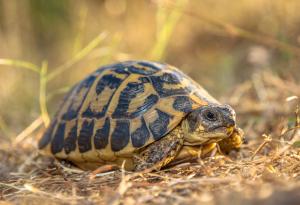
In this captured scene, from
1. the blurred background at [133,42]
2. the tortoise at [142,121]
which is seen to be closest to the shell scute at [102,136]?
the tortoise at [142,121]

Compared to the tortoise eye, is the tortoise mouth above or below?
below

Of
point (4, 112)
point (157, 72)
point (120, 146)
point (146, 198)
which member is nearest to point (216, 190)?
point (146, 198)

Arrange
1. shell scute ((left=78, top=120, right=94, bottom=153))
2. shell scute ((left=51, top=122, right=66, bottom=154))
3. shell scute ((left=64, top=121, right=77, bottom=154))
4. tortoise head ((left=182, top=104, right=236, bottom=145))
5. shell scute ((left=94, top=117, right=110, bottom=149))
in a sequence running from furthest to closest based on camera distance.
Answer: shell scute ((left=51, top=122, right=66, bottom=154)), shell scute ((left=64, top=121, right=77, bottom=154)), shell scute ((left=78, top=120, right=94, bottom=153)), shell scute ((left=94, top=117, right=110, bottom=149)), tortoise head ((left=182, top=104, right=236, bottom=145))

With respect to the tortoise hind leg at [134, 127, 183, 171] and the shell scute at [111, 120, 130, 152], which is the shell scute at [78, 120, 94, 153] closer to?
the shell scute at [111, 120, 130, 152]

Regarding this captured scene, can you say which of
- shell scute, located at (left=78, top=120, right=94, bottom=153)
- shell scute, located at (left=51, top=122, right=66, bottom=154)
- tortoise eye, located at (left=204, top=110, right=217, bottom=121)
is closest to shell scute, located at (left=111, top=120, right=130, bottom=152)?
shell scute, located at (left=78, top=120, right=94, bottom=153)

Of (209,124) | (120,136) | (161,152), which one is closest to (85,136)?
(120,136)

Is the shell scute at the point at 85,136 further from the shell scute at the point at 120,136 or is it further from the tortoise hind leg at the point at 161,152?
the tortoise hind leg at the point at 161,152

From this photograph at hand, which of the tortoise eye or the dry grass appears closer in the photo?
the dry grass

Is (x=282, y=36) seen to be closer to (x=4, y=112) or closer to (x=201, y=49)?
(x=4, y=112)

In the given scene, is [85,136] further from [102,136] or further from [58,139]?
[58,139]
